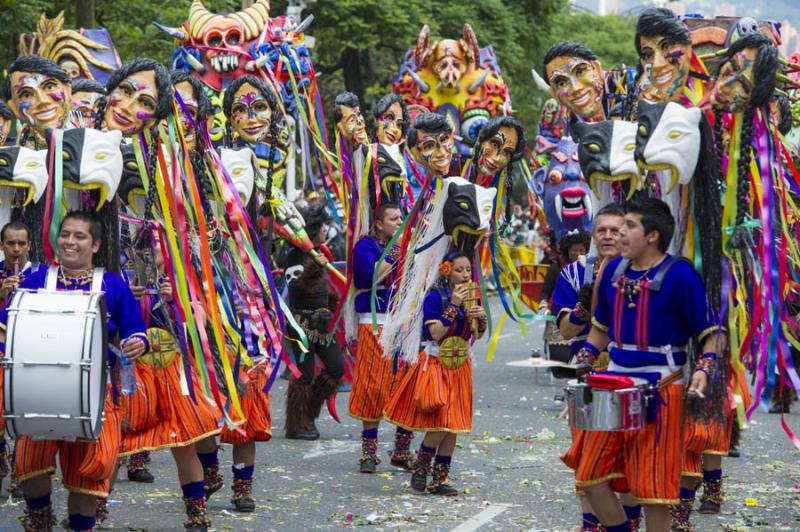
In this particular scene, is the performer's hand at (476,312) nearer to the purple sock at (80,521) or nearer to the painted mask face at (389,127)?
the painted mask face at (389,127)

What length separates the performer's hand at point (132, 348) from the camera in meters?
5.84

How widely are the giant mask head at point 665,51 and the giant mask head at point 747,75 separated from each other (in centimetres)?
41

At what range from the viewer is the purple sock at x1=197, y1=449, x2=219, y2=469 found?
7344 mm

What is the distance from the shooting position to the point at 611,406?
548 cm

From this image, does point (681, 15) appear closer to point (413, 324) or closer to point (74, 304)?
point (413, 324)

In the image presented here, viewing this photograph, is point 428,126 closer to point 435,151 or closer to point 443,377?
point 435,151

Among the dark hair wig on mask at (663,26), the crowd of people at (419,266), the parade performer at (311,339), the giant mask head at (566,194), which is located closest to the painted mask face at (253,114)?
the crowd of people at (419,266)

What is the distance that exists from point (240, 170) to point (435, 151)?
1.49 metres

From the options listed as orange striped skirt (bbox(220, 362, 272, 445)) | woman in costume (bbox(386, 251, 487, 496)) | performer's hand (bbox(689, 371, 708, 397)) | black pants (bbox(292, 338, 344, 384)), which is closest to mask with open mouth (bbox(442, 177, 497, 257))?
woman in costume (bbox(386, 251, 487, 496))

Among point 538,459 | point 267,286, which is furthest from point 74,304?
point 538,459

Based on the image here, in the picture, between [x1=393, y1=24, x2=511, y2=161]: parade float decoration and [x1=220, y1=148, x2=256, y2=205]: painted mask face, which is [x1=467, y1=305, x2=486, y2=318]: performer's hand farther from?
[x1=393, y1=24, x2=511, y2=161]: parade float decoration

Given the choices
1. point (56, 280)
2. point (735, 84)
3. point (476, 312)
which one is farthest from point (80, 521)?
point (735, 84)

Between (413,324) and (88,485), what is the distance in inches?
112

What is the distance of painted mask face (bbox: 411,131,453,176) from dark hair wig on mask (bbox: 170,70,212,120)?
5.02ft
